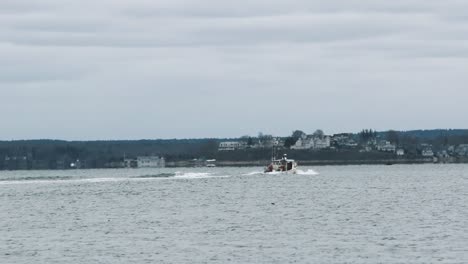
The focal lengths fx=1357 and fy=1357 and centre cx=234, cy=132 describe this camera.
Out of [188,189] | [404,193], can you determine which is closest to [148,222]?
[404,193]

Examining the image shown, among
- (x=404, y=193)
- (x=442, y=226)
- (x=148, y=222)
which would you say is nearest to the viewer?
(x=442, y=226)

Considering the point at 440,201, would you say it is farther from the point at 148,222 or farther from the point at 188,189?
the point at 188,189

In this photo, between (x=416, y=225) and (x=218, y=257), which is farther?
(x=416, y=225)

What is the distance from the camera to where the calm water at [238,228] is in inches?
2021

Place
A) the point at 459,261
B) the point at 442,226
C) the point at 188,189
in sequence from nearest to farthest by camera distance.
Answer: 1. the point at 459,261
2. the point at 442,226
3. the point at 188,189

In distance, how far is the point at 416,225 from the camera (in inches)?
2522

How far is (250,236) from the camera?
2325 inches

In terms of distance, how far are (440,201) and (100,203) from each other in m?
22.6

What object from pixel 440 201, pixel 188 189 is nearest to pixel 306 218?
pixel 440 201

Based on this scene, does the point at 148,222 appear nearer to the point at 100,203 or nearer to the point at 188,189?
the point at 100,203

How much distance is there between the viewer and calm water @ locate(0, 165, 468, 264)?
2021 inches

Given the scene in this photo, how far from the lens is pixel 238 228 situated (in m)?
63.8

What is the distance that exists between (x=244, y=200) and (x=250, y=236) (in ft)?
109

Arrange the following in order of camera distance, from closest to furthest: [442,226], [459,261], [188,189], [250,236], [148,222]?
[459,261]
[250,236]
[442,226]
[148,222]
[188,189]
